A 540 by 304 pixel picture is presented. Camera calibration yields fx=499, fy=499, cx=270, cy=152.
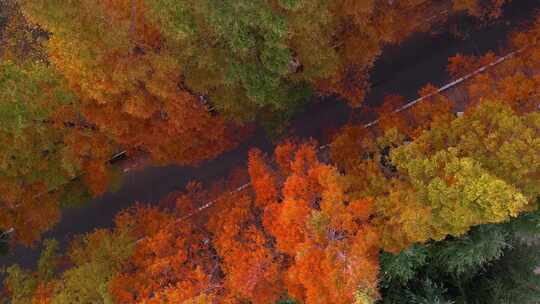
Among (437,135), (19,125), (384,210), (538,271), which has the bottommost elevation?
(538,271)

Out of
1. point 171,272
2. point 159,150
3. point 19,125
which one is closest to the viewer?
point 19,125

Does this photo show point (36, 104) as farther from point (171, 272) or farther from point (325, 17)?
point (325, 17)

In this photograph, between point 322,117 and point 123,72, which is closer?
point 123,72

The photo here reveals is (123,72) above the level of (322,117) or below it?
above

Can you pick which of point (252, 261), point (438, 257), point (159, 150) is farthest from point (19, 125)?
point (438, 257)

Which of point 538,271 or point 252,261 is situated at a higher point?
point 252,261

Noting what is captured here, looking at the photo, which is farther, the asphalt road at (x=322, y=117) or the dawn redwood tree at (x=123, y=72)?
the asphalt road at (x=322, y=117)

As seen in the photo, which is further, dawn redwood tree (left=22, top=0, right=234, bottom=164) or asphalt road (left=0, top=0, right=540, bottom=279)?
asphalt road (left=0, top=0, right=540, bottom=279)

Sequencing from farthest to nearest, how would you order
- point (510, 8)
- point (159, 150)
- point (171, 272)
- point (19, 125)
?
point (510, 8) < point (159, 150) < point (171, 272) < point (19, 125)
